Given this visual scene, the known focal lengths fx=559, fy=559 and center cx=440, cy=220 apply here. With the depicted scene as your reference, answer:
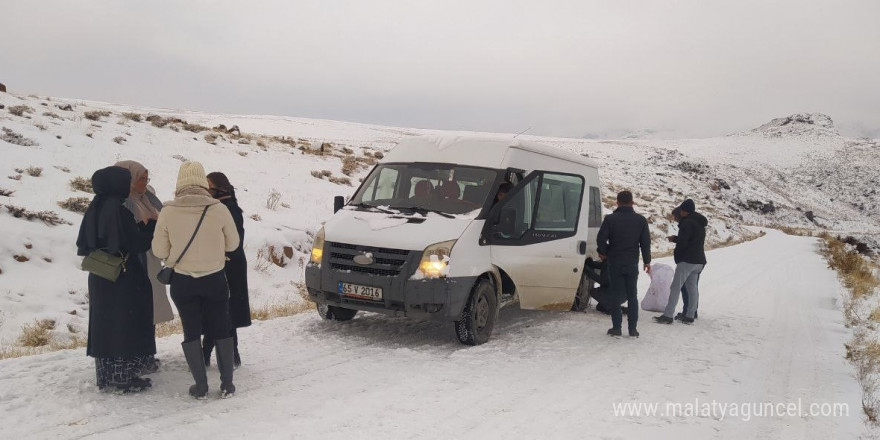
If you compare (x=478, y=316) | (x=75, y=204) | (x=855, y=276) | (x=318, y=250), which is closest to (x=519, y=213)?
(x=478, y=316)

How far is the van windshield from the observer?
7094 mm

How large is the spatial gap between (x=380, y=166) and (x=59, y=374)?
4.50 m

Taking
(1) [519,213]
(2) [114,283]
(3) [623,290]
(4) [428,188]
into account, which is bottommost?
(3) [623,290]

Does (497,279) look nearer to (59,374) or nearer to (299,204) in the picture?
(59,374)

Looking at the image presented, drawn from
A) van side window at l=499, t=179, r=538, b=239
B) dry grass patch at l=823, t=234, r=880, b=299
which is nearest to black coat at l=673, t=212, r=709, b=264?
van side window at l=499, t=179, r=538, b=239

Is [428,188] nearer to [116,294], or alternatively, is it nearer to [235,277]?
[235,277]

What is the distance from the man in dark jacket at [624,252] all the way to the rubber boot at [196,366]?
5.32 meters

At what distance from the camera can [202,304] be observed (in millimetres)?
4863

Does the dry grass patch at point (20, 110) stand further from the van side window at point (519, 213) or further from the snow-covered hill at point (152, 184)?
the van side window at point (519, 213)

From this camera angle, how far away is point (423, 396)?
507cm

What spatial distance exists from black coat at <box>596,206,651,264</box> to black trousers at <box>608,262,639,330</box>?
99mm

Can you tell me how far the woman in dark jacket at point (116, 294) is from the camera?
4.61m

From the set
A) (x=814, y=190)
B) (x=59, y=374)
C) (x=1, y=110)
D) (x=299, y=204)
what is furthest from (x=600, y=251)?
(x=814, y=190)

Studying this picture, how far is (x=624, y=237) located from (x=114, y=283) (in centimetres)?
613
